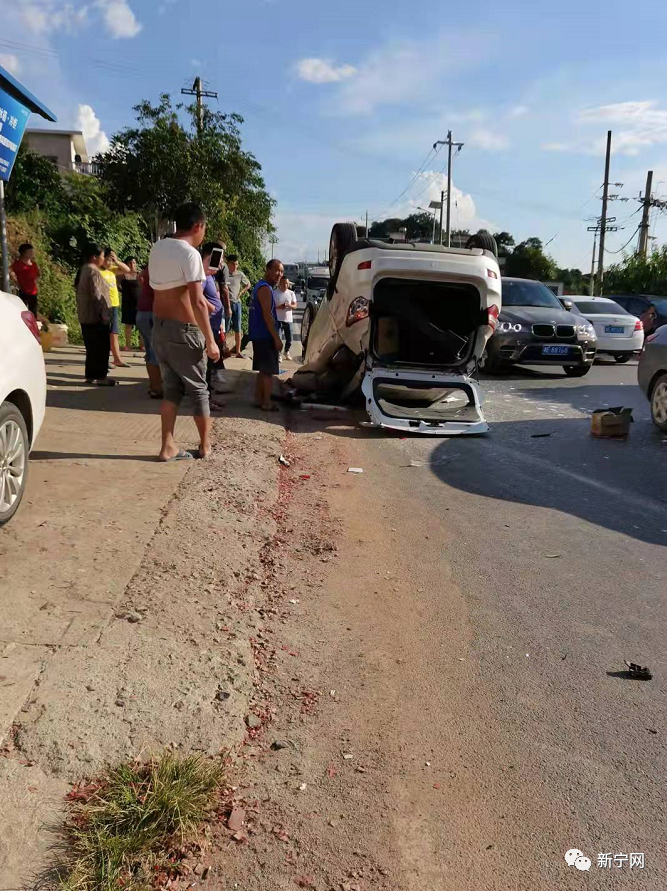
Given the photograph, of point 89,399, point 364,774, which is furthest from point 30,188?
point 364,774

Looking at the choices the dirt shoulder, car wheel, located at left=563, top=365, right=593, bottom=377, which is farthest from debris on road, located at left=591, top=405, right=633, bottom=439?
car wheel, located at left=563, top=365, right=593, bottom=377

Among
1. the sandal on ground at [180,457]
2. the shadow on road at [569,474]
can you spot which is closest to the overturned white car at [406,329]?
the shadow on road at [569,474]

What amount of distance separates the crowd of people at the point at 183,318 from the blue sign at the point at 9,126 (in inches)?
53.9

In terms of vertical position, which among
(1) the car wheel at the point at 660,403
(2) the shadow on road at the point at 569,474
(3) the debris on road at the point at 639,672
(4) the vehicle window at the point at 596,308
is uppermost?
(4) the vehicle window at the point at 596,308

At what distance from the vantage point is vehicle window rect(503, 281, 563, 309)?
49.8 ft

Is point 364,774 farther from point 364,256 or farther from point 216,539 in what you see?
point 364,256

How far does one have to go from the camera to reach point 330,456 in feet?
24.8

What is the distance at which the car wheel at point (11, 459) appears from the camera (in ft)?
14.6

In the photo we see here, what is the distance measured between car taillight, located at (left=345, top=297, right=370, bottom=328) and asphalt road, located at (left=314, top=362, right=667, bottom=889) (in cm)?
202

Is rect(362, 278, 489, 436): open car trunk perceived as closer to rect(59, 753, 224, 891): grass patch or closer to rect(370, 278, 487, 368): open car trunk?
rect(370, 278, 487, 368): open car trunk

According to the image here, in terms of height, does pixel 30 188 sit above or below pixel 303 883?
above

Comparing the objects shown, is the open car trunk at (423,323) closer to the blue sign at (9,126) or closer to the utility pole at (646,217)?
the blue sign at (9,126)

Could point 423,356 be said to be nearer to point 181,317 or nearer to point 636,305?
point 181,317

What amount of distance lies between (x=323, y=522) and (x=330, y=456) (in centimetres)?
216
